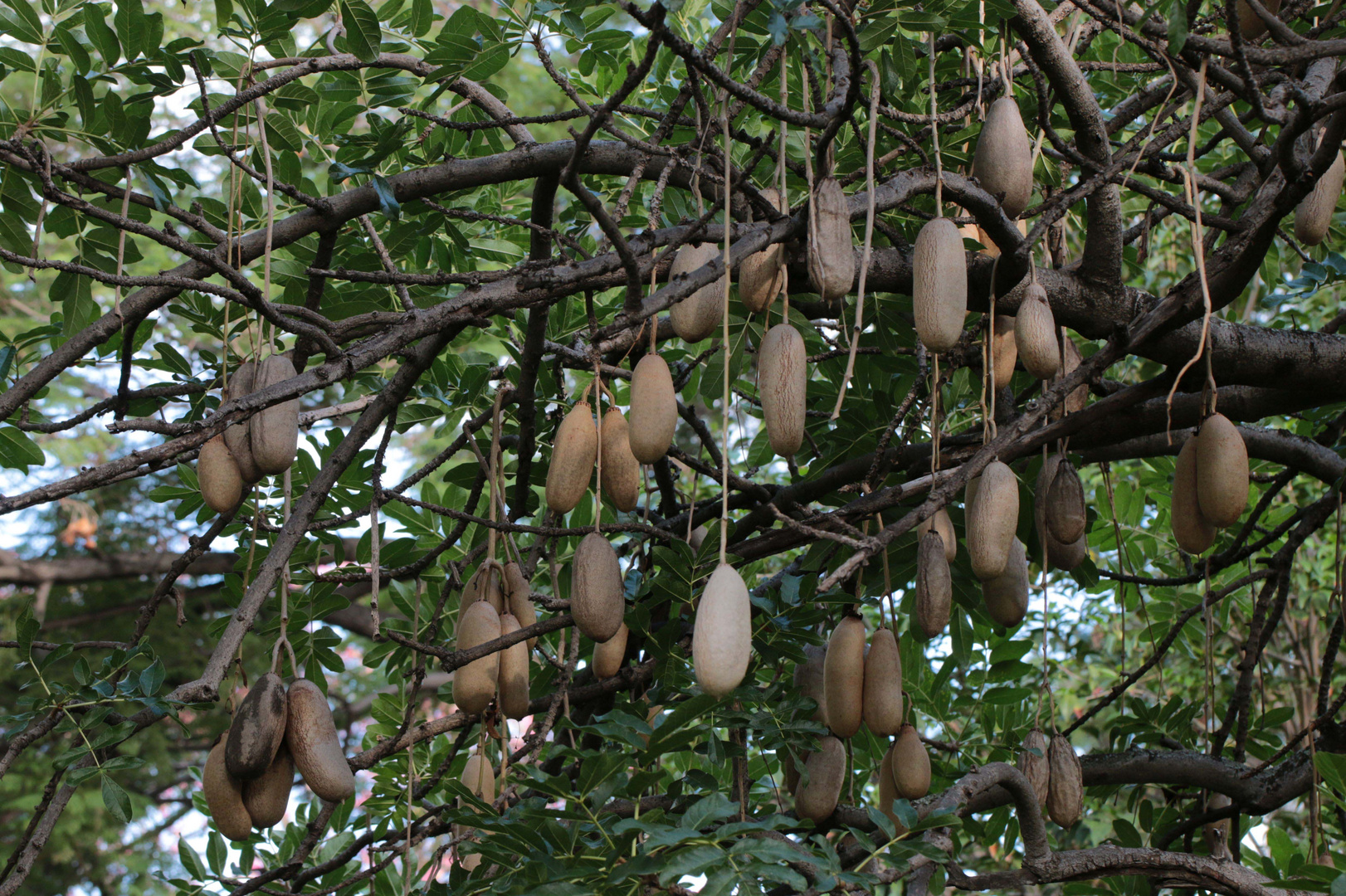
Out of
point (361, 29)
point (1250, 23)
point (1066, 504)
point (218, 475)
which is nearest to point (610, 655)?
point (218, 475)

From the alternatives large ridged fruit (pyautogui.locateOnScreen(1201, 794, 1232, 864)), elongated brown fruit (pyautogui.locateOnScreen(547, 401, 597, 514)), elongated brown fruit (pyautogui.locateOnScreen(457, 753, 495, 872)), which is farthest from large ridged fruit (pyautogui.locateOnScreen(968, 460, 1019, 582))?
large ridged fruit (pyautogui.locateOnScreen(1201, 794, 1232, 864))

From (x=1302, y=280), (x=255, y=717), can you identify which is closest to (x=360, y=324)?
(x=255, y=717)

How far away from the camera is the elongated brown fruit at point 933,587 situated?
1469mm

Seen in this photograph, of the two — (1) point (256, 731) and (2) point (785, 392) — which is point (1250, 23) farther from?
(1) point (256, 731)

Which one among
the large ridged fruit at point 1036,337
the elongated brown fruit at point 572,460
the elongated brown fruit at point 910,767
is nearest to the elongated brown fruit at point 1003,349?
the large ridged fruit at point 1036,337

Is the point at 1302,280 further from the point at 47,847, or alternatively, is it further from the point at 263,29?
the point at 47,847

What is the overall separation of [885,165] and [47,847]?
6579 mm

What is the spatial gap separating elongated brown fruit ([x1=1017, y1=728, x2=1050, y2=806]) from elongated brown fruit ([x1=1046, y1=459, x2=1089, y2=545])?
315mm

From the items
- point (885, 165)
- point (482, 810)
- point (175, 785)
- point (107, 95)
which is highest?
point (175, 785)

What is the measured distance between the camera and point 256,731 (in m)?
1.26

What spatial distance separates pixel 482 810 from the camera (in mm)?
1327

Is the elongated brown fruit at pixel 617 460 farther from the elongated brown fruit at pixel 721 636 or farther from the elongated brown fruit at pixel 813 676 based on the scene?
the elongated brown fruit at pixel 813 676

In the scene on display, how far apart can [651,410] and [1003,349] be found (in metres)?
0.74

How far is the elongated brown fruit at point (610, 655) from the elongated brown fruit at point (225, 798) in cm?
56
